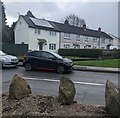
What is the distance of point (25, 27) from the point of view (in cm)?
4981

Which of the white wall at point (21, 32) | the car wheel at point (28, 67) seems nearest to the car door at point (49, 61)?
the car wheel at point (28, 67)

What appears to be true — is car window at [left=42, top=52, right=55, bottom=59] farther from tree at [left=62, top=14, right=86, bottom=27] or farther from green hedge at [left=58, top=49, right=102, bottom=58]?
tree at [left=62, top=14, right=86, bottom=27]

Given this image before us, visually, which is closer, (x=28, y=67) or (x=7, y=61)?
(x=28, y=67)

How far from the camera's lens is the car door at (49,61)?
701 inches

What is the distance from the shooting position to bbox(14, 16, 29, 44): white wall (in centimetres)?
4959

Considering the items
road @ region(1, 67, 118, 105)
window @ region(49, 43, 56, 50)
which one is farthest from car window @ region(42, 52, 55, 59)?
window @ region(49, 43, 56, 50)

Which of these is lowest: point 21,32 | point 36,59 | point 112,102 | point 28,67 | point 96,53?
point 112,102

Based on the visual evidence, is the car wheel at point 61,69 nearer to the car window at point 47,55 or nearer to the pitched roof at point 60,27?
the car window at point 47,55

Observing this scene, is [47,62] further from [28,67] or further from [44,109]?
[44,109]

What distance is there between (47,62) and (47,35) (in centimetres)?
3587

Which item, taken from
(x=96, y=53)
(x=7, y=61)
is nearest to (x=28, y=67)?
(x=7, y=61)

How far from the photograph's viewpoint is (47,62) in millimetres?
18125

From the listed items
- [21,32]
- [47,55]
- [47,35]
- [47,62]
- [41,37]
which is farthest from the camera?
[47,35]

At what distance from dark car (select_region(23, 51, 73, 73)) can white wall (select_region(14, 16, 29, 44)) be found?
101 feet
